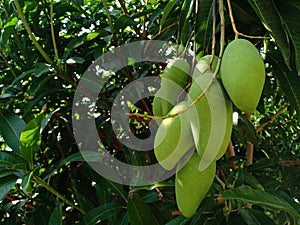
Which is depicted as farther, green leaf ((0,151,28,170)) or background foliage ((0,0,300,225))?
green leaf ((0,151,28,170))

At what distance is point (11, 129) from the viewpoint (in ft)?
3.16

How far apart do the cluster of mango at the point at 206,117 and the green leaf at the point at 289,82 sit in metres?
0.26

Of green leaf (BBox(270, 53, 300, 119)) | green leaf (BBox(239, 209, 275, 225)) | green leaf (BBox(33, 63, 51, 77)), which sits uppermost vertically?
green leaf (BBox(33, 63, 51, 77))

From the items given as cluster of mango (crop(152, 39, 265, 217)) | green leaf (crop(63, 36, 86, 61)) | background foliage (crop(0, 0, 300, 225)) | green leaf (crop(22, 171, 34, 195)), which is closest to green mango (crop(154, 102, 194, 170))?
cluster of mango (crop(152, 39, 265, 217))

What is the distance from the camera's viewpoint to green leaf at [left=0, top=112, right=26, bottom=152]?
936 millimetres

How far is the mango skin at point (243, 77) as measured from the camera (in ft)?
1.62

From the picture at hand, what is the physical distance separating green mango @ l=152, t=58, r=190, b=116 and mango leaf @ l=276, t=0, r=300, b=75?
157mm

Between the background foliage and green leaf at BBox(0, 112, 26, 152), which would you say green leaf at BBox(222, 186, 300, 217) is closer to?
the background foliage

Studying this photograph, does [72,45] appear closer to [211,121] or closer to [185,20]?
[185,20]

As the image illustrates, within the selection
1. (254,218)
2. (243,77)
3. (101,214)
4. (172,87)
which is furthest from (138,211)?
(243,77)

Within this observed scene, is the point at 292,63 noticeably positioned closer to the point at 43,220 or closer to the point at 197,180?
the point at 197,180

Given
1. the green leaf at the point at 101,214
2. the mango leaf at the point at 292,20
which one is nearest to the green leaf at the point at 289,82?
the mango leaf at the point at 292,20

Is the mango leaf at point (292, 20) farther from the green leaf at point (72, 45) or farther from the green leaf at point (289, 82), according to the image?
the green leaf at point (72, 45)

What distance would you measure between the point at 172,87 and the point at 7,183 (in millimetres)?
417
